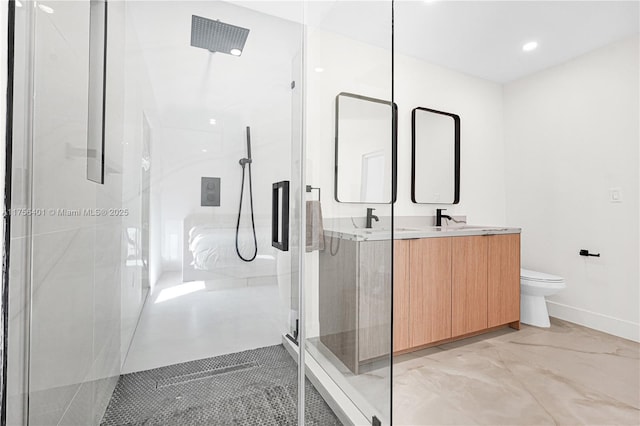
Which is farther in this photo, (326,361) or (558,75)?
(558,75)

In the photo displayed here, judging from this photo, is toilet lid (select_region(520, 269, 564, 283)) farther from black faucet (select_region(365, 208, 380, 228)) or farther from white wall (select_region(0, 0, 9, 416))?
white wall (select_region(0, 0, 9, 416))

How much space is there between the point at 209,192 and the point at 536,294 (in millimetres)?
2868

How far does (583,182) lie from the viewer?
278 cm

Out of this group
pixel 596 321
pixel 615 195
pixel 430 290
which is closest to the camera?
pixel 430 290

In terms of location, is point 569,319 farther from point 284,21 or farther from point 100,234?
point 100,234

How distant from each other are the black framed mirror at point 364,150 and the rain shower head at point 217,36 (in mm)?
470

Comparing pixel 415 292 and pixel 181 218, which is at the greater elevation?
pixel 181 218

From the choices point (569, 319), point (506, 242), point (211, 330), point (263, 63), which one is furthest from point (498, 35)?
point (211, 330)

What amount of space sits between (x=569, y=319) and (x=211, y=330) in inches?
125

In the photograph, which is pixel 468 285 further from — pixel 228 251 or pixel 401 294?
pixel 228 251

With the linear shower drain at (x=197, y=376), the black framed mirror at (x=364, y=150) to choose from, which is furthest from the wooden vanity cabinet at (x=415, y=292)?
the linear shower drain at (x=197, y=376)

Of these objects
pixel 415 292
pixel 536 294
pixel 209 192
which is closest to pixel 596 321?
pixel 536 294

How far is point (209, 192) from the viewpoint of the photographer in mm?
1203

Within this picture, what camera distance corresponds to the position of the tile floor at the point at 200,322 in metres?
1.16
